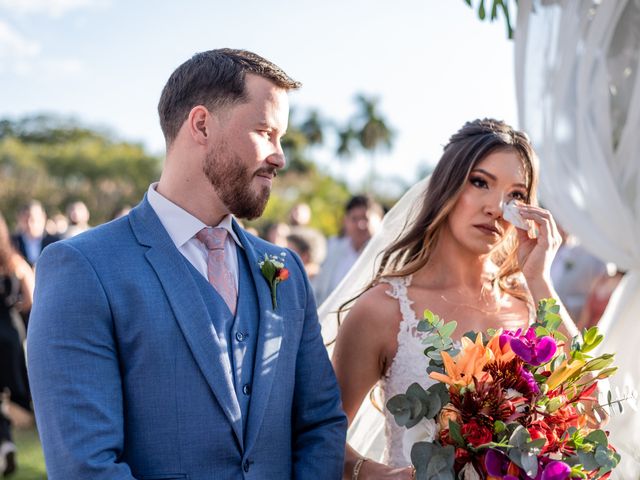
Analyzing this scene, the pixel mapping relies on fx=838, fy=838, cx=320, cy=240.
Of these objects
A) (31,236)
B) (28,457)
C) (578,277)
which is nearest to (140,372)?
(28,457)

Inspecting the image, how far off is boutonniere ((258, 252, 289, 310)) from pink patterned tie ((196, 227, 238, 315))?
4.5 inches

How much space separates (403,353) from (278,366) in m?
0.89

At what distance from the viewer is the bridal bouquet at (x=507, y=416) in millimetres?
2203

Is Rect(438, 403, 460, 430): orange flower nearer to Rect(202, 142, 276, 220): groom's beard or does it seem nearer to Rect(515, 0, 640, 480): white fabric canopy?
Rect(202, 142, 276, 220): groom's beard

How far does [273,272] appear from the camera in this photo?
2531 mm

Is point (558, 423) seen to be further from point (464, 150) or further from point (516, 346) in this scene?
point (464, 150)

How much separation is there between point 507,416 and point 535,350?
0.63 ft

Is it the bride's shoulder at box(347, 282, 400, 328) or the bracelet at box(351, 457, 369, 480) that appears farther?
the bride's shoulder at box(347, 282, 400, 328)

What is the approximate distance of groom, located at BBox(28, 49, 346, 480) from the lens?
2.11 meters

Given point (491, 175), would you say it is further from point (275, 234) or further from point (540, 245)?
point (275, 234)

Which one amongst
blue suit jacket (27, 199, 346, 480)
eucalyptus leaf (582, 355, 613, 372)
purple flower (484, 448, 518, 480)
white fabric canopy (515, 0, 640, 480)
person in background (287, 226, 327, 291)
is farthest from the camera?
person in background (287, 226, 327, 291)

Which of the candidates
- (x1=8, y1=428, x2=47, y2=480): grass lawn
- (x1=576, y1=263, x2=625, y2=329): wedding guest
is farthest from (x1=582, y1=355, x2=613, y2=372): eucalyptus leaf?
(x1=8, y1=428, x2=47, y2=480): grass lawn

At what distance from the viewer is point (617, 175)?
15.3 feet

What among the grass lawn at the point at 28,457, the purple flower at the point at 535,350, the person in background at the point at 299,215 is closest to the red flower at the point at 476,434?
the purple flower at the point at 535,350
